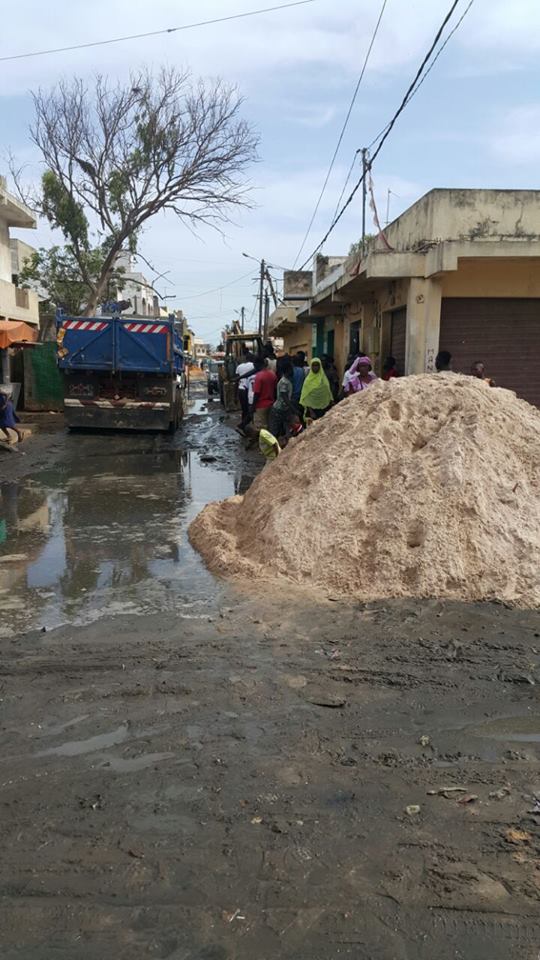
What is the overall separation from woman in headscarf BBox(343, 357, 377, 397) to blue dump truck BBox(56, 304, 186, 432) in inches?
245

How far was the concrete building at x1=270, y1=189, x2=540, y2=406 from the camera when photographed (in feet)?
40.9

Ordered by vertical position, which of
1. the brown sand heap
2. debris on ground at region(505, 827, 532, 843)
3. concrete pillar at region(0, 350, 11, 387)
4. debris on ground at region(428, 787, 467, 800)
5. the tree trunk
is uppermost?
the tree trunk

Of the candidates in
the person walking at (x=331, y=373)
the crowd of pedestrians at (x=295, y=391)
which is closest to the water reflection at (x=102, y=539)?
the crowd of pedestrians at (x=295, y=391)

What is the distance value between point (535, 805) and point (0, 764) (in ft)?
7.42

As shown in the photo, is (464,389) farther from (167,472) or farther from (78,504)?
(167,472)

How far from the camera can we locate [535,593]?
549 centimetres

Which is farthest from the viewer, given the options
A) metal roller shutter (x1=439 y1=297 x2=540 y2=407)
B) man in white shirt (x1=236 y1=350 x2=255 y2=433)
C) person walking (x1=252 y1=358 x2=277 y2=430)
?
man in white shirt (x1=236 y1=350 x2=255 y2=433)

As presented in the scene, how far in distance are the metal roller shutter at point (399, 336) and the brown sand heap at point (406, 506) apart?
23.7 feet

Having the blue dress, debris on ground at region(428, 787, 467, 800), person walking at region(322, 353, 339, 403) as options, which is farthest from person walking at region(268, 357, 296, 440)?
debris on ground at region(428, 787, 467, 800)

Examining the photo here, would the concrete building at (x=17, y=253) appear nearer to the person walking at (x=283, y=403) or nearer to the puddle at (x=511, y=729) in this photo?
the person walking at (x=283, y=403)

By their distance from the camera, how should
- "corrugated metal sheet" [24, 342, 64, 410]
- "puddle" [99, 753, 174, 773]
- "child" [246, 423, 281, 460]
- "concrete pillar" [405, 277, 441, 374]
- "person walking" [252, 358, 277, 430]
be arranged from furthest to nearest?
"corrugated metal sheet" [24, 342, 64, 410], "person walking" [252, 358, 277, 430], "concrete pillar" [405, 277, 441, 374], "child" [246, 423, 281, 460], "puddle" [99, 753, 174, 773]

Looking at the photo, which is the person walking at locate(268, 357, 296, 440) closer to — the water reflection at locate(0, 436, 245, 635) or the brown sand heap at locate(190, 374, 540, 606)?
the water reflection at locate(0, 436, 245, 635)

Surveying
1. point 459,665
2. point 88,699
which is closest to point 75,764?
point 88,699

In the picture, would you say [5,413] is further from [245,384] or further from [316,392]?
[316,392]
